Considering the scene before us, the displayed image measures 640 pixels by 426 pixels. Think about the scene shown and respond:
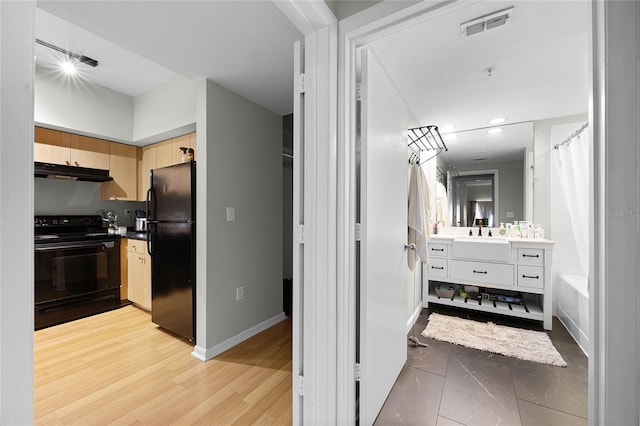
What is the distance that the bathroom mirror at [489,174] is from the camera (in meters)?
3.08

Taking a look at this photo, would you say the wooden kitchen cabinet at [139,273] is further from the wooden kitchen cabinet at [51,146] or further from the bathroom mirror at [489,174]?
the bathroom mirror at [489,174]

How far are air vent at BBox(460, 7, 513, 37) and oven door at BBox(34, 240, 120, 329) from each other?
12.8 ft

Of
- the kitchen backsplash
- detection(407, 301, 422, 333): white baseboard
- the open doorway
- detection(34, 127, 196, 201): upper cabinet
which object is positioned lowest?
detection(407, 301, 422, 333): white baseboard

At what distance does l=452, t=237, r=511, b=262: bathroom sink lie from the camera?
9.14 feet

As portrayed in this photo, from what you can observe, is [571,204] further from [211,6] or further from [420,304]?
[211,6]

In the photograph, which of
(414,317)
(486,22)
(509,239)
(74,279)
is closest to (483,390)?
(414,317)

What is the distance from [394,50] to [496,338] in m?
2.57

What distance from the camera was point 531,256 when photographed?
2.70 m

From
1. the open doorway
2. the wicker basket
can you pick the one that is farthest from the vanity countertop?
the wicker basket

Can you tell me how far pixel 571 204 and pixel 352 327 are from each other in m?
2.70

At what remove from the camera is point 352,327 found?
134 centimetres

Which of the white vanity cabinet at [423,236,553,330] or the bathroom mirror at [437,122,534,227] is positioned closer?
the white vanity cabinet at [423,236,553,330]

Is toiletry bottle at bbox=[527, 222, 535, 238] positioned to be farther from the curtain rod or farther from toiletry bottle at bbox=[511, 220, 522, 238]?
the curtain rod
